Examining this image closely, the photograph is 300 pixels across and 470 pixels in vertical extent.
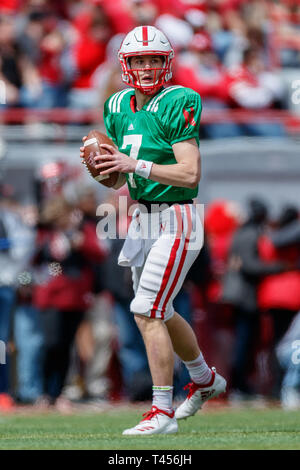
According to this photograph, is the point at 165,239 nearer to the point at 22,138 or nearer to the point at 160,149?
the point at 160,149

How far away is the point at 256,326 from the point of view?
8.86 m

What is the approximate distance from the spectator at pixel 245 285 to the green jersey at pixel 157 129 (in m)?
3.33

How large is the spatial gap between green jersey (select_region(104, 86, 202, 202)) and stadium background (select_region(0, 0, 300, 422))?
3022mm

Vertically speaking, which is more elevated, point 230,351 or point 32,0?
point 32,0

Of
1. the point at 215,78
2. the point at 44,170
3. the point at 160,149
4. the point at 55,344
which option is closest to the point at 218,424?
the point at 160,149

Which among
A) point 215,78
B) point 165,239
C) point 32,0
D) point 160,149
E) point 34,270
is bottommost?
point 34,270

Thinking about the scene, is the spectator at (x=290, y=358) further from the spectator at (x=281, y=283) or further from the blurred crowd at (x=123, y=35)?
the blurred crowd at (x=123, y=35)

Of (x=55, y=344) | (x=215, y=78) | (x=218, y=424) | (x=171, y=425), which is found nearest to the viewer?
(x=171, y=425)

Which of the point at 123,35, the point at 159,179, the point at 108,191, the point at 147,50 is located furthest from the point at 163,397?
the point at 123,35

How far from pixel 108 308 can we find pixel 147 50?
384 centimetres

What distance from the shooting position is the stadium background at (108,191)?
8.37 m

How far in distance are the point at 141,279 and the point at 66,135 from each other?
5.28 metres

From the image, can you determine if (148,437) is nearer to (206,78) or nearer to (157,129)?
(157,129)

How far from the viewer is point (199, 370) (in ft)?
18.4
